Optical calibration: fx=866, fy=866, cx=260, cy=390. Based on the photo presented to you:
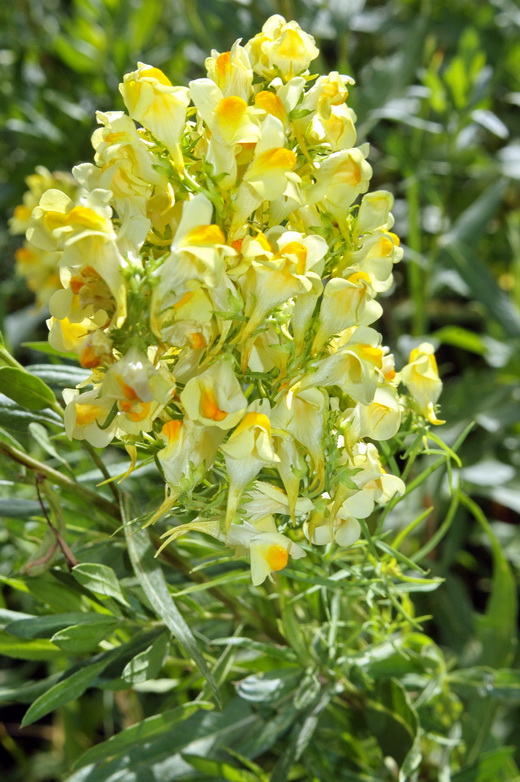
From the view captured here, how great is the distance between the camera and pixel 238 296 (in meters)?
0.43

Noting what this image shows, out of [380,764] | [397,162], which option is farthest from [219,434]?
[397,162]

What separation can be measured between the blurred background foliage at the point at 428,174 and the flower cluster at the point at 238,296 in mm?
401

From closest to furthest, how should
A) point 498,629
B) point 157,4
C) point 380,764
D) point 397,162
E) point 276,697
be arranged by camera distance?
point 276,697, point 380,764, point 498,629, point 397,162, point 157,4

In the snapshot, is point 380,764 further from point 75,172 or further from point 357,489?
point 75,172

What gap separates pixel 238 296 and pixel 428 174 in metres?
0.86

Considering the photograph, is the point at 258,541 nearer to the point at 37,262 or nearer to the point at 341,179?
the point at 341,179

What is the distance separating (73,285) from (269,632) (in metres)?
0.35

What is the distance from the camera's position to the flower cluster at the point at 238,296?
0.40 metres

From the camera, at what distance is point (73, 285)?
423 mm

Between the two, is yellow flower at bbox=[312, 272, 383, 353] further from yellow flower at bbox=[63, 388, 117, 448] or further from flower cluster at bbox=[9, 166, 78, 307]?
flower cluster at bbox=[9, 166, 78, 307]

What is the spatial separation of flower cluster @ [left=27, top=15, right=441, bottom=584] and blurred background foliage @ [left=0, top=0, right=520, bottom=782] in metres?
0.40

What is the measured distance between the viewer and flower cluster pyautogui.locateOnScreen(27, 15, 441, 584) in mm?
403

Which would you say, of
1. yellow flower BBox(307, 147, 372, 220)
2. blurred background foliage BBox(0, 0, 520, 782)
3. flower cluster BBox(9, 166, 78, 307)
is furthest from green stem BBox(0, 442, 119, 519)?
flower cluster BBox(9, 166, 78, 307)

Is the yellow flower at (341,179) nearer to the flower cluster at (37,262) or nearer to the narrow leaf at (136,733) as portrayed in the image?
the narrow leaf at (136,733)
